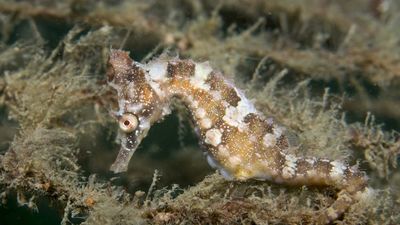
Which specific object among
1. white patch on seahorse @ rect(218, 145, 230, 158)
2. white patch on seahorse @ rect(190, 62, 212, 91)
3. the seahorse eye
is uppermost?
white patch on seahorse @ rect(190, 62, 212, 91)

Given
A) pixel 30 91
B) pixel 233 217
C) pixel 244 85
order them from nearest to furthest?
pixel 233 217 < pixel 30 91 < pixel 244 85

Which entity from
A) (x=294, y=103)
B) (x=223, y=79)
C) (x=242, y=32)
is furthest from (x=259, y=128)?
(x=242, y=32)

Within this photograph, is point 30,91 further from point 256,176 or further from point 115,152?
point 256,176

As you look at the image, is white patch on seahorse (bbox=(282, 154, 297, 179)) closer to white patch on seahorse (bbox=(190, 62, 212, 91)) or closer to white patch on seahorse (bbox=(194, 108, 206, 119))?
white patch on seahorse (bbox=(194, 108, 206, 119))

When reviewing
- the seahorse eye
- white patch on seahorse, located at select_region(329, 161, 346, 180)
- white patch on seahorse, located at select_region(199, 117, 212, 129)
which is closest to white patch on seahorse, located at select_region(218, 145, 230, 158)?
white patch on seahorse, located at select_region(199, 117, 212, 129)

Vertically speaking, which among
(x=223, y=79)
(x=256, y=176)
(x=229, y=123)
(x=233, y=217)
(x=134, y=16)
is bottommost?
(x=233, y=217)

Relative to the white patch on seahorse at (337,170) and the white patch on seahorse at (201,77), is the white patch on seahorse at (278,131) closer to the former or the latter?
the white patch on seahorse at (337,170)
